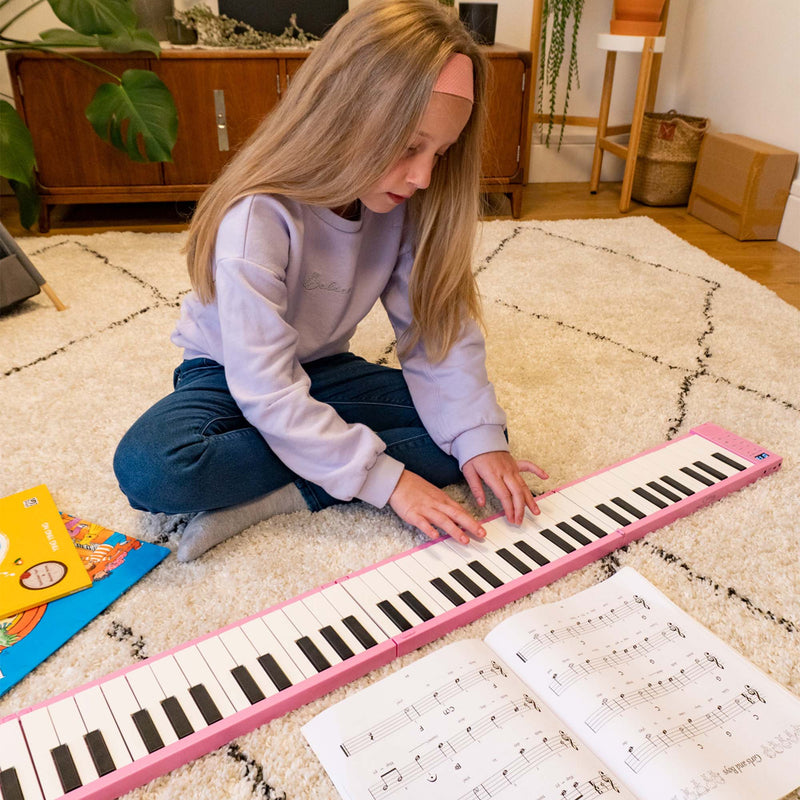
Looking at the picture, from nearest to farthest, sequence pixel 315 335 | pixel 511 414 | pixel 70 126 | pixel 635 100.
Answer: pixel 315 335, pixel 511 414, pixel 70 126, pixel 635 100

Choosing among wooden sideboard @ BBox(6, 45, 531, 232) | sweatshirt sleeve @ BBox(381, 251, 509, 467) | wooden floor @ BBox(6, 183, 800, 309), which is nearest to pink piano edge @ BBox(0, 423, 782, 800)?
sweatshirt sleeve @ BBox(381, 251, 509, 467)

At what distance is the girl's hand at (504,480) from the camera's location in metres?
0.95

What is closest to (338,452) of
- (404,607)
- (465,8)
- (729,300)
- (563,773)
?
(404,607)

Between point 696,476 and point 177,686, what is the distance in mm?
748

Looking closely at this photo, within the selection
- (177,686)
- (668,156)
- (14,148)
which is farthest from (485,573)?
(668,156)

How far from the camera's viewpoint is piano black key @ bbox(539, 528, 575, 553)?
925 millimetres

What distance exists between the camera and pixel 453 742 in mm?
676

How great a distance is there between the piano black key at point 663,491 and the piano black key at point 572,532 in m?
0.16

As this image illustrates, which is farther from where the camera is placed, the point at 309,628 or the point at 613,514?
the point at 613,514

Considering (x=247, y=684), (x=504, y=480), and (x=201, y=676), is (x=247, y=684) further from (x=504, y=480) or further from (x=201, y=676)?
(x=504, y=480)

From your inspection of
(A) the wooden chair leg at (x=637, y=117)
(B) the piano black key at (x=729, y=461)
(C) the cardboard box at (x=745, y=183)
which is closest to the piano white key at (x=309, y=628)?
(B) the piano black key at (x=729, y=461)

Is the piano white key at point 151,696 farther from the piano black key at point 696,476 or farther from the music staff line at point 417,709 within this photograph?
the piano black key at point 696,476

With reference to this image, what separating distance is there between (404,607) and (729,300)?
131 cm

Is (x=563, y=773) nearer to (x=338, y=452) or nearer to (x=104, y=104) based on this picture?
(x=338, y=452)
